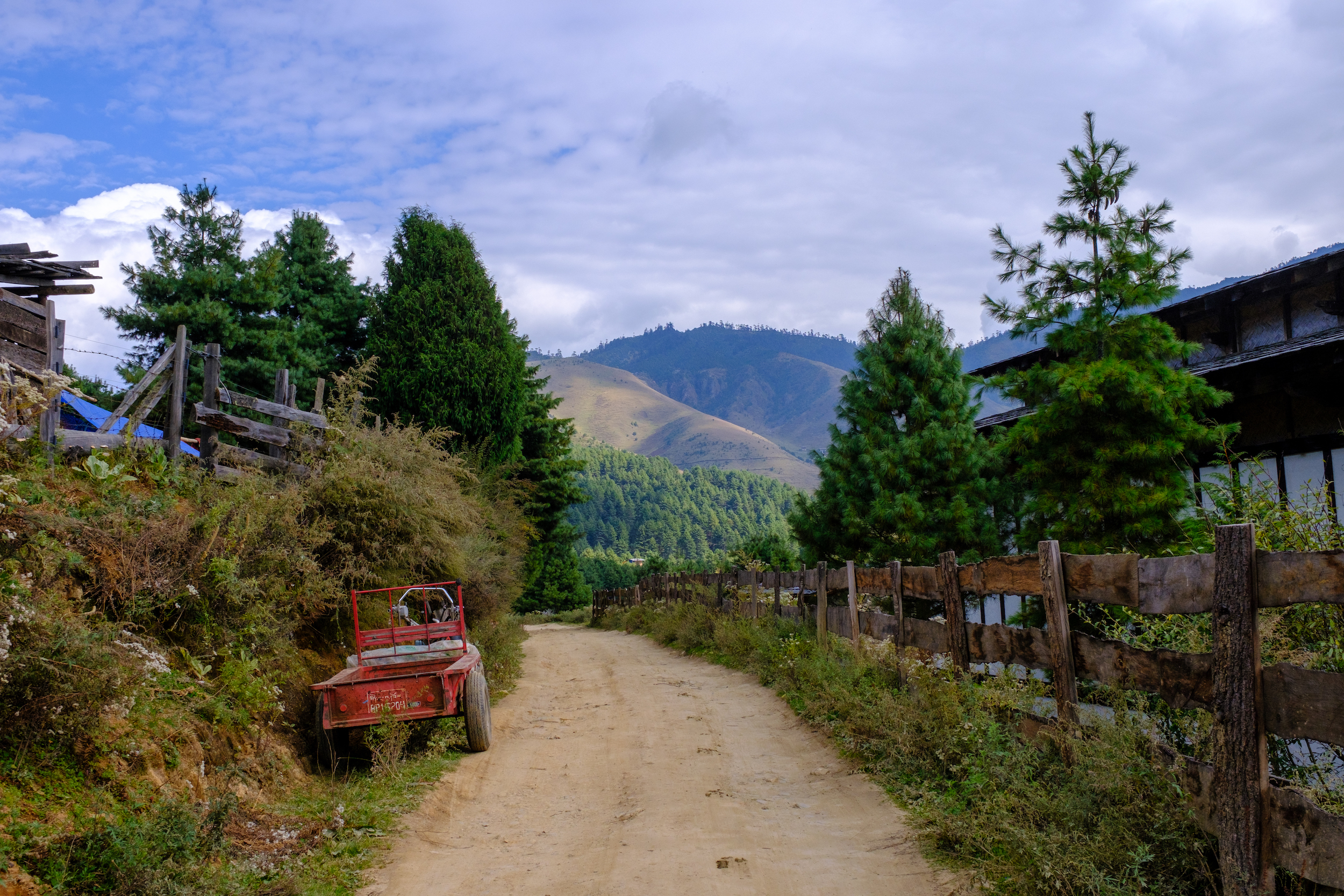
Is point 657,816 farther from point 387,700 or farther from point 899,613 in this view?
point 899,613

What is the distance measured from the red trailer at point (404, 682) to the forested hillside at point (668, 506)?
99.3 meters

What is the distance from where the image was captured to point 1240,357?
41.7ft

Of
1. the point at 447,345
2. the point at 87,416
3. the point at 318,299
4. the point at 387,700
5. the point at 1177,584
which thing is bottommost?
the point at 387,700

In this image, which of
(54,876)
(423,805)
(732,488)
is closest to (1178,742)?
(423,805)

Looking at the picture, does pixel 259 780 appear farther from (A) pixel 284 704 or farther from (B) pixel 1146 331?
(B) pixel 1146 331

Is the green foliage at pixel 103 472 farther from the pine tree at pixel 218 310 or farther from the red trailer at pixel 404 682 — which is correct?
the pine tree at pixel 218 310

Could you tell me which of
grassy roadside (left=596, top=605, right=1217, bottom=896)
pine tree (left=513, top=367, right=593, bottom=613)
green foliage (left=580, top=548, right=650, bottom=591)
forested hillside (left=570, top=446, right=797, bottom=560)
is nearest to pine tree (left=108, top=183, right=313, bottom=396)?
pine tree (left=513, top=367, right=593, bottom=613)

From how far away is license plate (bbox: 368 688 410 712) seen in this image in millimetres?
7723

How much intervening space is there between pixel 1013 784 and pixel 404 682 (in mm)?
5487

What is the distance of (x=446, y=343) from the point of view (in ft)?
67.0

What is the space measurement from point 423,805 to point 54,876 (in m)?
3.07

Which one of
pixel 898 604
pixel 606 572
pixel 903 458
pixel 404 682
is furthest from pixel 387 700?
pixel 606 572

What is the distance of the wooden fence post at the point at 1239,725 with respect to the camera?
372 centimetres

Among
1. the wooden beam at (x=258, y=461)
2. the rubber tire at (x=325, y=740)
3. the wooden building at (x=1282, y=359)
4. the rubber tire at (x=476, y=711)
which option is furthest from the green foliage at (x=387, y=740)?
the wooden building at (x=1282, y=359)
